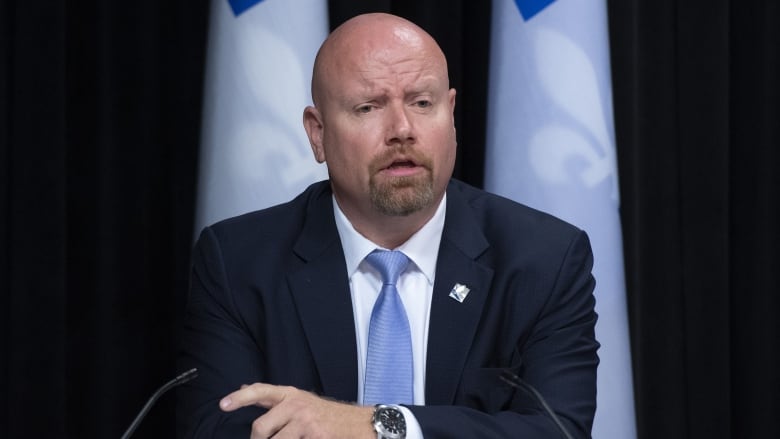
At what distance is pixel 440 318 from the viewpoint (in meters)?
2.17

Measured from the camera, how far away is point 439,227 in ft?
7.50

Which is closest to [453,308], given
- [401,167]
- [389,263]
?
[389,263]

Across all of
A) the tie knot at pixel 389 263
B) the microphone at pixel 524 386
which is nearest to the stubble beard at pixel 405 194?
the tie knot at pixel 389 263

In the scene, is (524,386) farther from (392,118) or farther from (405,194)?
(392,118)

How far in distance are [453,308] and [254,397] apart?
1.67 ft

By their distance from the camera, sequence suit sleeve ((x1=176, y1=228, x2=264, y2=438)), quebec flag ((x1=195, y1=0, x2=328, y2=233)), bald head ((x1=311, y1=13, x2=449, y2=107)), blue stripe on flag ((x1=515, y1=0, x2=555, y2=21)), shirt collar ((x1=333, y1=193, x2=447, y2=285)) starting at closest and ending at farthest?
suit sleeve ((x1=176, y1=228, x2=264, y2=438)), bald head ((x1=311, y1=13, x2=449, y2=107)), shirt collar ((x1=333, y1=193, x2=447, y2=285)), quebec flag ((x1=195, y1=0, x2=328, y2=233)), blue stripe on flag ((x1=515, y1=0, x2=555, y2=21))

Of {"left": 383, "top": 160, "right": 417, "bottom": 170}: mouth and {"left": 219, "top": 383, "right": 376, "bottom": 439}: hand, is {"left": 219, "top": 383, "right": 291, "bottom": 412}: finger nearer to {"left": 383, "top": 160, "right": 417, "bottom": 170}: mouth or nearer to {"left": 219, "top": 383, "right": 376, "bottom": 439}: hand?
{"left": 219, "top": 383, "right": 376, "bottom": 439}: hand

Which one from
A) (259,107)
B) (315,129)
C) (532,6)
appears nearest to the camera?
(315,129)

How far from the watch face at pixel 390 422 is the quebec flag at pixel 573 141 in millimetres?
1101

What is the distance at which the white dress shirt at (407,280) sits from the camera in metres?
2.19

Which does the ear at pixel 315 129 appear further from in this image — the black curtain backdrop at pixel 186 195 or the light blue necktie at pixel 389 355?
the black curtain backdrop at pixel 186 195

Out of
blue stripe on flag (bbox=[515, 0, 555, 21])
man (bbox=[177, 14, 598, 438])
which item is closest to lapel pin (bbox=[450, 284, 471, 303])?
man (bbox=[177, 14, 598, 438])

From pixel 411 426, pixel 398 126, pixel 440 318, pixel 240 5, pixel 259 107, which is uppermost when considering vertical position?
pixel 240 5

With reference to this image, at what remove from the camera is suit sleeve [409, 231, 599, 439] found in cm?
192
